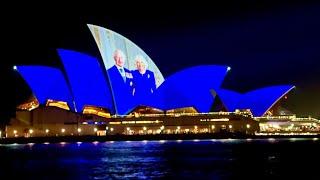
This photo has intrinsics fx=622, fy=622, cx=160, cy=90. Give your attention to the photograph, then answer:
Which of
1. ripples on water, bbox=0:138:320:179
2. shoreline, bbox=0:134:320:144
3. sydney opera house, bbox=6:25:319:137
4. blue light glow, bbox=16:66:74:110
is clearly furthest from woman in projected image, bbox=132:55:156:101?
ripples on water, bbox=0:138:320:179

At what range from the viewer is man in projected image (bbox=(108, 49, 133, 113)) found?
66.4 m

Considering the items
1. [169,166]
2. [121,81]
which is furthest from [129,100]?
[169,166]

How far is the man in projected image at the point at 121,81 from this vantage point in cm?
6638

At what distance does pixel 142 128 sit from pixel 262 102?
1435 cm

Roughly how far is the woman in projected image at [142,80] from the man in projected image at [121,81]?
2.54ft

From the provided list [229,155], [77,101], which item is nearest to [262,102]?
[77,101]

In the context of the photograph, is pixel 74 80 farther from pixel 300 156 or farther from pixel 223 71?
pixel 300 156

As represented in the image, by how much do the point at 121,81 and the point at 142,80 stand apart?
366cm

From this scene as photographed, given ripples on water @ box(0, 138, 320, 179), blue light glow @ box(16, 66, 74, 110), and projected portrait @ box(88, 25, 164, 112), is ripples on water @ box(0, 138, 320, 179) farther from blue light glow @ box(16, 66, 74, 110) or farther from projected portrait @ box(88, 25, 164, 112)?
projected portrait @ box(88, 25, 164, 112)

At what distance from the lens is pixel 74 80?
63.0m

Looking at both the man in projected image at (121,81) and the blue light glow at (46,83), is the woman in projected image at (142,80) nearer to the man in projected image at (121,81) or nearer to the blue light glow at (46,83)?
the man in projected image at (121,81)

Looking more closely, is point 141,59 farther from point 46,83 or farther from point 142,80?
point 46,83

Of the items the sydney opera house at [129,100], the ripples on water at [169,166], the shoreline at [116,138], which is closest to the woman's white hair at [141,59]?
the sydney opera house at [129,100]

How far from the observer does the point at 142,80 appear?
2753 inches
